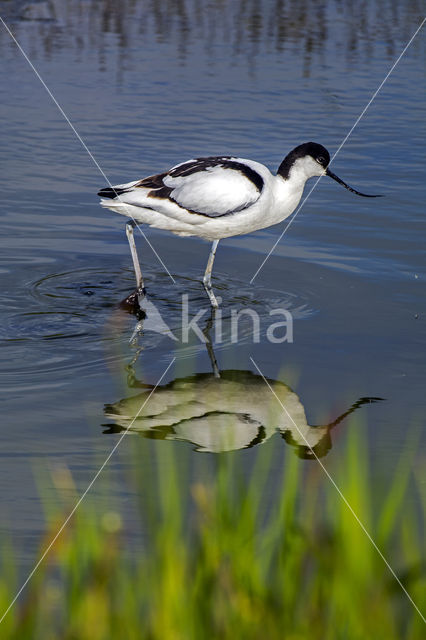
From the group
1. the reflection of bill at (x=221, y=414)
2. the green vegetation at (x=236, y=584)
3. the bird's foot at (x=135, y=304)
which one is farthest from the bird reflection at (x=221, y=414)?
the green vegetation at (x=236, y=584)

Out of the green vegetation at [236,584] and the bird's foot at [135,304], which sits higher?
the green vegetation at [236,584]

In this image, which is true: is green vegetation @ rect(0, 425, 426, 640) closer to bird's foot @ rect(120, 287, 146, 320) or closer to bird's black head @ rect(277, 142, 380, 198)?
bird's foot @ rect(120, 287, 146, 320)

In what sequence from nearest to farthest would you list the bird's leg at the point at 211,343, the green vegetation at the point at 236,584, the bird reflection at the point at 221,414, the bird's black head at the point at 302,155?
the green vegetation at the point at 236,584 → the bird reflection at the point at 221,414 → the bird's leg at the point at 211,343 → the bird's black head at the point at 302,155

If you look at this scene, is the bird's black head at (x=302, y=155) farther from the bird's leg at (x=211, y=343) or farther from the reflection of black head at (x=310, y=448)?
the reflection of black head at (x=310, y=448)

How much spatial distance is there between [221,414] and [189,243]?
380 cm

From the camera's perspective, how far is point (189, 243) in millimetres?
9391

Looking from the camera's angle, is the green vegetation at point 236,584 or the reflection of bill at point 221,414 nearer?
the green vegetation at point 236,584

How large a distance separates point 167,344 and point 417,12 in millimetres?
16618

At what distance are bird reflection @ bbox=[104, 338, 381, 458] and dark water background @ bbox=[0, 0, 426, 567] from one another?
0.23 ft

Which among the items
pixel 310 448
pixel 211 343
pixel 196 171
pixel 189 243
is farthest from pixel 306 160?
pixel 310 448

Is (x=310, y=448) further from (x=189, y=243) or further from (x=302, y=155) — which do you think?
(x=189, y=243)

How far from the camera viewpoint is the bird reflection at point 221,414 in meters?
5.45

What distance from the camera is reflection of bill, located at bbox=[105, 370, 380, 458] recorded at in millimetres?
5457

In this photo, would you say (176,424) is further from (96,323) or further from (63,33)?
(63,33)
